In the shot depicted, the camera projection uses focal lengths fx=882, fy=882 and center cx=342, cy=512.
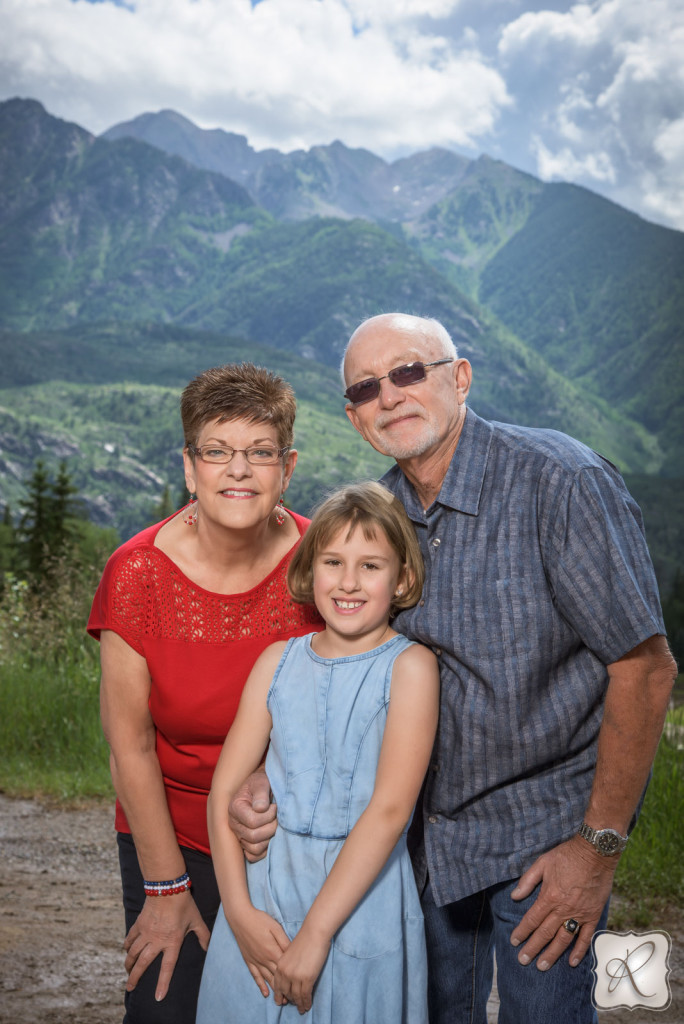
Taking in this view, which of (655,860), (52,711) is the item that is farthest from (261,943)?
(52,711)

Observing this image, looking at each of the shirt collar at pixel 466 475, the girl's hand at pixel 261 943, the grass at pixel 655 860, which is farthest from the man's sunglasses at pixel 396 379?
the grass at pixel 655 860

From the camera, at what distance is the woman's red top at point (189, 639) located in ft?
7.33

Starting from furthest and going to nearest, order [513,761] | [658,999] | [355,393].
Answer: [355,393], [658,999], [513,761]

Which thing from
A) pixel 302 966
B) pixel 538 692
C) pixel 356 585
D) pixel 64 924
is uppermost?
pixel 356 585

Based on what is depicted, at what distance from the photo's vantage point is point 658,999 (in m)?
2.17

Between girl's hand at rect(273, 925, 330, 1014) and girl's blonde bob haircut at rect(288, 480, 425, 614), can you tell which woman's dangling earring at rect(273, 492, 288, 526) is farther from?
girl's hand at rect(273, 925, 330, 1014)

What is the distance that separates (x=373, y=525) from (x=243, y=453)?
387 mm

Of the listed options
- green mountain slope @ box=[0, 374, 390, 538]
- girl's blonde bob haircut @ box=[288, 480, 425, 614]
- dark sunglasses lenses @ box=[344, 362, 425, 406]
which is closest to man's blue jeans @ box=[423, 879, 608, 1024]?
girl's blonde bob haircut @ box=[288, 480, 425, 614]

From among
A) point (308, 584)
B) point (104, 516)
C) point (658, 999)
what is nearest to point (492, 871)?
point (658, 999)

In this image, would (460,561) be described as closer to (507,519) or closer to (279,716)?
(507,519)

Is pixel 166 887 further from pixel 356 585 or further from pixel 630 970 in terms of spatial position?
pixel 630 970

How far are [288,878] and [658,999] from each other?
102 cm

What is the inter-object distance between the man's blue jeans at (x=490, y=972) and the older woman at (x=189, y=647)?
61cm

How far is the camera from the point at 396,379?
2309 millimetres
